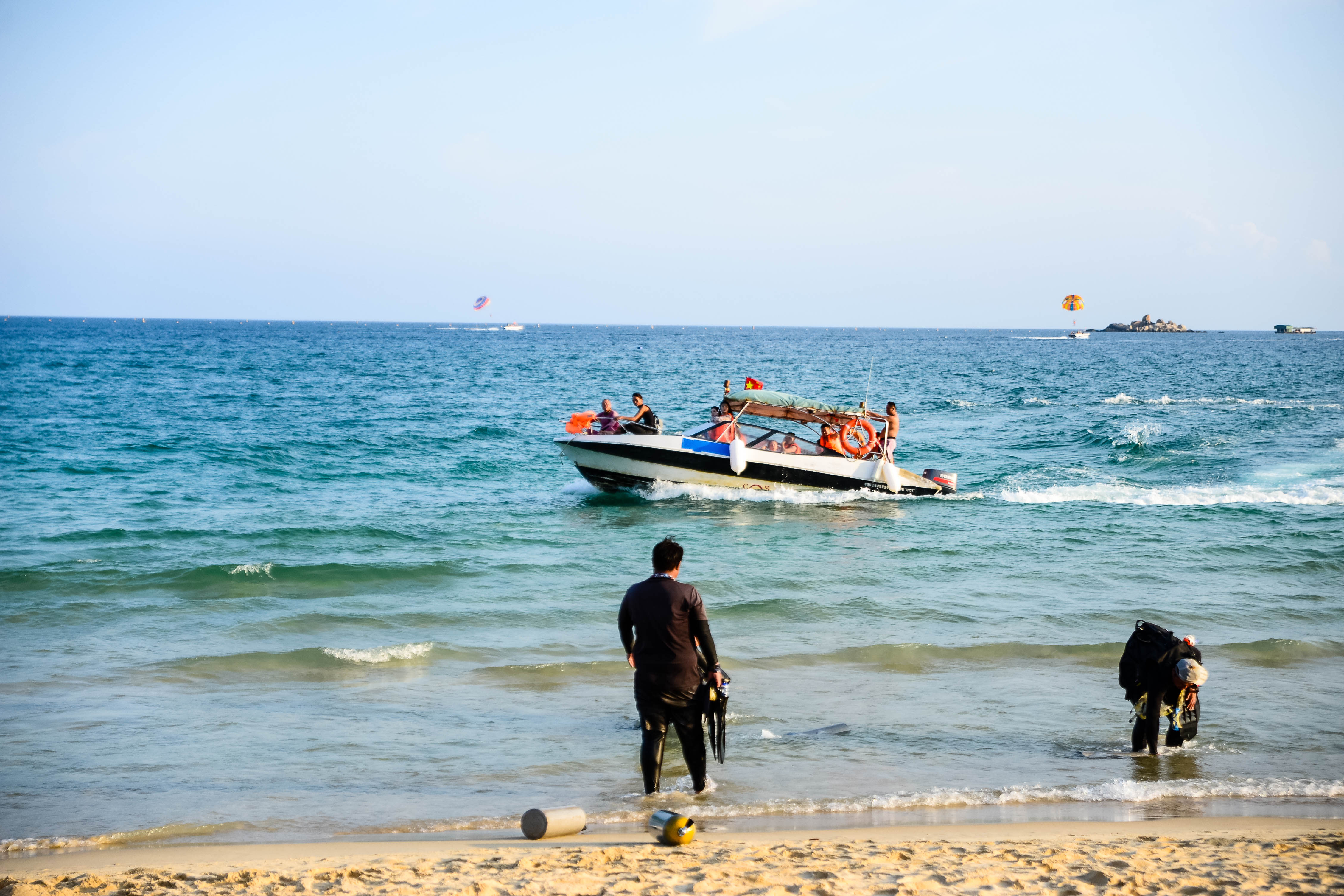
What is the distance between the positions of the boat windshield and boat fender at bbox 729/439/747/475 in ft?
0.70

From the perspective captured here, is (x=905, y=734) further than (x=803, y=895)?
Yes

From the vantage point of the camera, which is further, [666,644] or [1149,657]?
[1149,657]

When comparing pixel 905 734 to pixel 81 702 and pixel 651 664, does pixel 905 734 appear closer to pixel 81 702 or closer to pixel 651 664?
pixel 651 664

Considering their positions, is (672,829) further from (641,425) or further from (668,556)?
(641,425)

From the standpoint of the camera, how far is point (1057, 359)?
3615 inches

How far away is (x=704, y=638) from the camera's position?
6000 mm

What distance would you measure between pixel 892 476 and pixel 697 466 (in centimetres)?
403

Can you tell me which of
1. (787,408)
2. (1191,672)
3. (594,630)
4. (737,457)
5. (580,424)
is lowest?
(594,630)

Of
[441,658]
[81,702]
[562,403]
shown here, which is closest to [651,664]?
[441,658]

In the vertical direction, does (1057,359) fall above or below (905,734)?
above

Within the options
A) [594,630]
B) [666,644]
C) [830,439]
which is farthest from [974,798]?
[830,439]

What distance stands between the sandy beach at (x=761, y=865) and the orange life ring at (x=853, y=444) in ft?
45.3

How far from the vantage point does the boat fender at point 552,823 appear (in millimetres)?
5836

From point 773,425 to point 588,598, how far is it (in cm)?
1521
